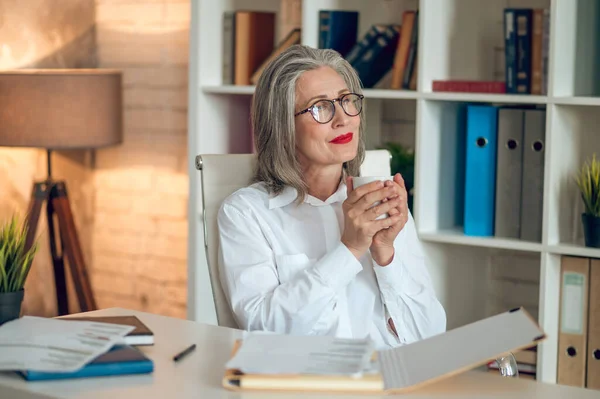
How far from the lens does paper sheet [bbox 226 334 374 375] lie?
1.32 m

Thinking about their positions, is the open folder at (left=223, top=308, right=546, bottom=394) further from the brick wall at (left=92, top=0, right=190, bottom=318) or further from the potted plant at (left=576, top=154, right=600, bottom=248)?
the brick wall at (left=92, top=0, right=190, bottom=318)

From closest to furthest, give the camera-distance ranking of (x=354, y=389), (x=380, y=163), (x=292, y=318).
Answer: (x=354, y=389) < (x=292, y=318) < (x=380, y=163)

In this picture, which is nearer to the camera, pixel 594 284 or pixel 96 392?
pixel 96 392

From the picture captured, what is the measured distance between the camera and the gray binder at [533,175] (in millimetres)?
2576

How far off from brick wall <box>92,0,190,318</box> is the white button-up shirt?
5.22ft

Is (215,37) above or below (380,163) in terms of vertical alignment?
above

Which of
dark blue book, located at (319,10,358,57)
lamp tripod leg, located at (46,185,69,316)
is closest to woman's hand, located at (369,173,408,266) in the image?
dark blue book, located at (319,10,358,57)

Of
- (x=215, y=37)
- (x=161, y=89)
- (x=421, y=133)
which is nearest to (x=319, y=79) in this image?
(x=421, y=133)

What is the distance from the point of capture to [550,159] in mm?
2494

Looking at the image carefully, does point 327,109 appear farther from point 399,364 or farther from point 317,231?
point 399,364

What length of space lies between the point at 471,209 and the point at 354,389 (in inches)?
59.2

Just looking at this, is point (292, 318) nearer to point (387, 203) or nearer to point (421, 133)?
point (387, 203)

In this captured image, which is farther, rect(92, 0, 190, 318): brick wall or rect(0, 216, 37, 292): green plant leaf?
rect(92, 0, 190, 318): brick wall

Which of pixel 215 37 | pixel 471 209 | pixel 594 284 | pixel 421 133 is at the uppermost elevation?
pixel 215 37
